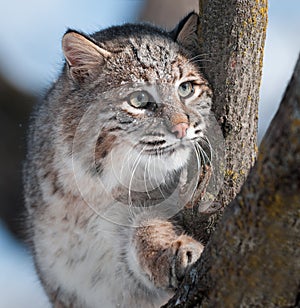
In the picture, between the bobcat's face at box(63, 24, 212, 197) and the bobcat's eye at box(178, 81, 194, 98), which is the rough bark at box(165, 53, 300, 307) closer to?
the bobcat's face at box(63, 24, 212, 197)

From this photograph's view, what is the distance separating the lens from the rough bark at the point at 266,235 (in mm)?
1915

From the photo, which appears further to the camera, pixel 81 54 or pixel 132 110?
pixel 81 54

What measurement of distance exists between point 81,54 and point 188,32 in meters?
0.56

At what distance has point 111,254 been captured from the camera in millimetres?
3766

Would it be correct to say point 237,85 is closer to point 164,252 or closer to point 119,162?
point 119,162

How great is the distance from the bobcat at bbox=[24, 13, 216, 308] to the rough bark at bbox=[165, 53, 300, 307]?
1005mm

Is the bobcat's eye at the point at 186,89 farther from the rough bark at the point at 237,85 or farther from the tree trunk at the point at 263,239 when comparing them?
the tree trunk at the point at 263,239

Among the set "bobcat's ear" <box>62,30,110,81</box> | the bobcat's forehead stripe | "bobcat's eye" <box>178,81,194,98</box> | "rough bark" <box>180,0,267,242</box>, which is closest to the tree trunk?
"rough bark" <box>180,0,267,242</box>

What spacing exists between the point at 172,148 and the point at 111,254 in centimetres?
67

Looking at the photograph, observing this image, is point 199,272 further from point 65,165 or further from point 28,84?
point 28,84

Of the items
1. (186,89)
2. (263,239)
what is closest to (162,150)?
(186,89)

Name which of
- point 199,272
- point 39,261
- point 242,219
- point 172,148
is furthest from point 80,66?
point 242,219

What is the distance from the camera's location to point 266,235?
209 centimetres

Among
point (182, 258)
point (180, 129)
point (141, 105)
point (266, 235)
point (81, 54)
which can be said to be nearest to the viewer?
point (266, 235)
